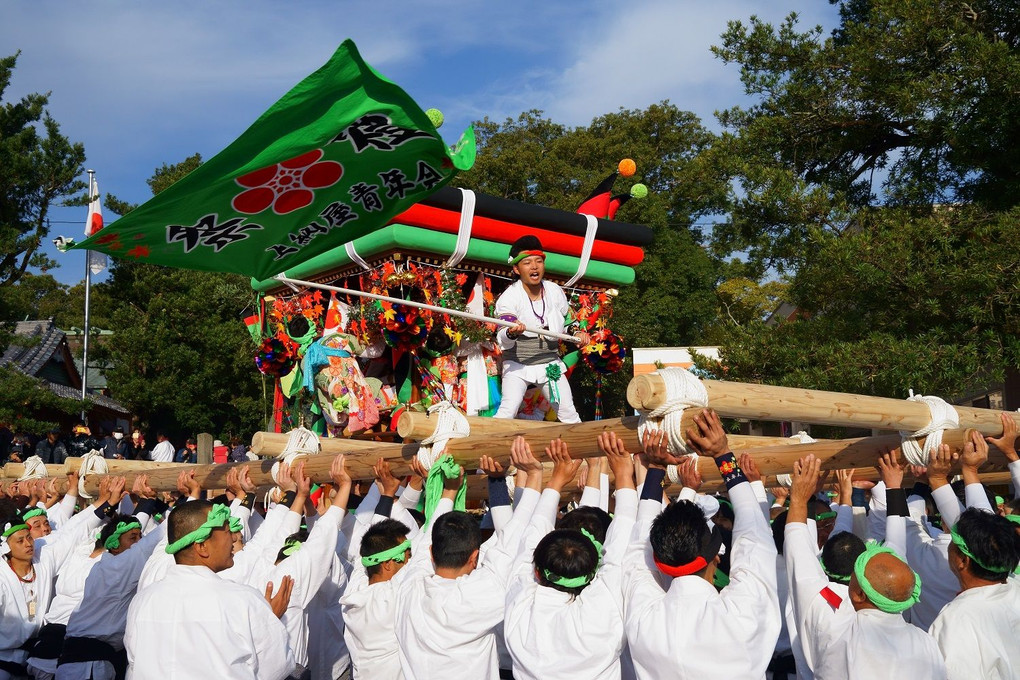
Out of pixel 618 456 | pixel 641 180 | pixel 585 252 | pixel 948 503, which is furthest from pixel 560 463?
pixel 641 180

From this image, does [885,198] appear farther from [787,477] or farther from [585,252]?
[787,477]

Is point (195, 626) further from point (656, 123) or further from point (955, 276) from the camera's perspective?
point (656, 123)

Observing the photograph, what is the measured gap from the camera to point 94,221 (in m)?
11.7

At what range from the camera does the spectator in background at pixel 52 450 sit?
15125 millimetres

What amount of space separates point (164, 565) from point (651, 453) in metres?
2.57

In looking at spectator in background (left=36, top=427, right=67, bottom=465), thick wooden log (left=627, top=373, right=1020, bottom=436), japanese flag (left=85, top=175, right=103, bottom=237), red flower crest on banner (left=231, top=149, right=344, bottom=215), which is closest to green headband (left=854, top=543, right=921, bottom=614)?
thick wooden log (left=627, top=373, right=1020, bottom=436)

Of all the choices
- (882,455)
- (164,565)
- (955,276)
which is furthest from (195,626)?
(955,276)

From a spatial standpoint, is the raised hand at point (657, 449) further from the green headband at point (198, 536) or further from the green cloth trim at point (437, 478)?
the green headband at point (198, 536)

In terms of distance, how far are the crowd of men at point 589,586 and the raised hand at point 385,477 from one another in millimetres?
16

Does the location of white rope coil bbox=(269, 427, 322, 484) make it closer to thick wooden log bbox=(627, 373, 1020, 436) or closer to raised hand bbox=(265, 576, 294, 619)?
raised hand bbox=(265, 576, 294, 619)

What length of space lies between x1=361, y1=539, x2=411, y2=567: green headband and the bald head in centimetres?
210

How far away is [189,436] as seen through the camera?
96.0 ft

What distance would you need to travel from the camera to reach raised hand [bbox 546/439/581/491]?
4.30 m

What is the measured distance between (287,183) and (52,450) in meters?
12.8
